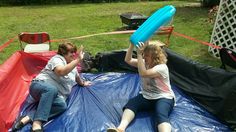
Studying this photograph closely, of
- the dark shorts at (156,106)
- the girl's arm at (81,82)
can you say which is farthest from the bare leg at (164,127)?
the girl's arm at (81,82)

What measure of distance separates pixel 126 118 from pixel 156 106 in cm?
38

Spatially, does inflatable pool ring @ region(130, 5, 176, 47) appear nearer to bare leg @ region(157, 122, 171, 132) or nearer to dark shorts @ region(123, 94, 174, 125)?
dark shorts @ region(123, 94, 174, 125)

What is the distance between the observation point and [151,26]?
12.6ft

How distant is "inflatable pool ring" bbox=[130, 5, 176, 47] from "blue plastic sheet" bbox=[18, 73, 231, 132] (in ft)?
3.00

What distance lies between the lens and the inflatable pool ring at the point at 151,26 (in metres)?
3.78

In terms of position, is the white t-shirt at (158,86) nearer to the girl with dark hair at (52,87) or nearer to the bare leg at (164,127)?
the bare leg at (164,127)

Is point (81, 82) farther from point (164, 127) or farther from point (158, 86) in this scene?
point (164, 127)

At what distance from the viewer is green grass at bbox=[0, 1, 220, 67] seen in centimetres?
731

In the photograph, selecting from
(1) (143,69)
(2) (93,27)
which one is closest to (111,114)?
(1) (143,69)

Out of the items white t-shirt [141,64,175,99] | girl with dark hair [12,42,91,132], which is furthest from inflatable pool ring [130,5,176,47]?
girl with dark hair [12,42,91,132]

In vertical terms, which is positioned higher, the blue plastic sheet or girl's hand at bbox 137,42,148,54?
girl's hand at bbox 137,42,148,54

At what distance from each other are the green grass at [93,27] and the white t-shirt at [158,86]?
8.93 ft

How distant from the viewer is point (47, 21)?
11195mm

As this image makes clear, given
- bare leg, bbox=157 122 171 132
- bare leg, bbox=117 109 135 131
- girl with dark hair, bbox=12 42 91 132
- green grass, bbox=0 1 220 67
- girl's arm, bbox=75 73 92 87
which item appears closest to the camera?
bare leg, bbox=157 122 171 132
